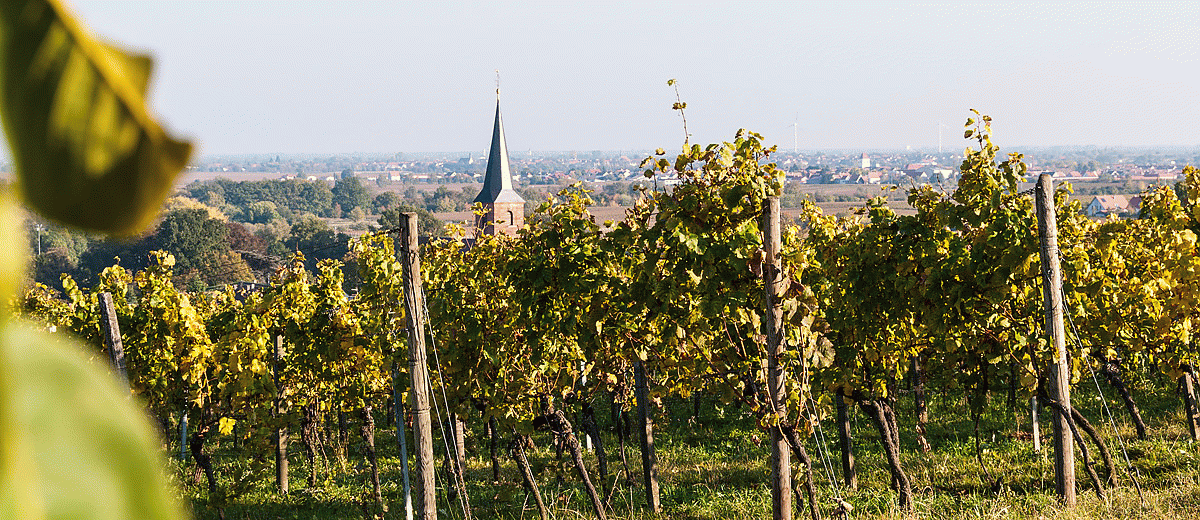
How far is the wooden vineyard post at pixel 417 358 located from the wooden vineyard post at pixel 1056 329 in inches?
190

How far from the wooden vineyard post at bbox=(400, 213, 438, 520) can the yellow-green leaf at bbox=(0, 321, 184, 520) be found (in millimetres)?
7672

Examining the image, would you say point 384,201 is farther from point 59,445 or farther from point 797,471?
point 59,445

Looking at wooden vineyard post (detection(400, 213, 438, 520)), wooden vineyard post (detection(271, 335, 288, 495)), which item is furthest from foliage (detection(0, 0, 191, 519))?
wooden vineyard post (detection(271, 335, 288, 495))

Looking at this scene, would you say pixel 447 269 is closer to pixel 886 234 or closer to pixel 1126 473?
pixel 886 234

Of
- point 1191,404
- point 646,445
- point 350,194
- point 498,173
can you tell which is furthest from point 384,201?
point 1191,404

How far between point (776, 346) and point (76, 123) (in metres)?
6.32

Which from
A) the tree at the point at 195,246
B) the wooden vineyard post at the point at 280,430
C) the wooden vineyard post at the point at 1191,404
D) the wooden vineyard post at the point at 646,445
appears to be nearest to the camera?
the wooden vineyard post at the point at 646,445

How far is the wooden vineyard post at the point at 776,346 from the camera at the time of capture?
6.16 meters

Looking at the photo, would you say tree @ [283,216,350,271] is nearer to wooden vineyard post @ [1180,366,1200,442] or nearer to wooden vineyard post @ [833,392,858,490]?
wooden vineyard post @ [833,392,858,490]

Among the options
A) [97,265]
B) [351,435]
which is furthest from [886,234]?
[97,265]

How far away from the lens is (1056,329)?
7.16 metres

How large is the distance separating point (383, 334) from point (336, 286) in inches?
75.1

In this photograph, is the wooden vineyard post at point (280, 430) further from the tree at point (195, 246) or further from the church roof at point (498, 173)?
the church roof at point (498, 173)

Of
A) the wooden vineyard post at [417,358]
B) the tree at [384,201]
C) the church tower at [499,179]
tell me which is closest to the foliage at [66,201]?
the wooden vineyard post at [417,358]
